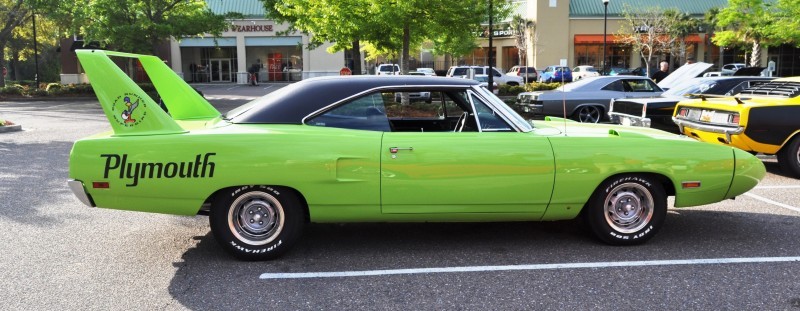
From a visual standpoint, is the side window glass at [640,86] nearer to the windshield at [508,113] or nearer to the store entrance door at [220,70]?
the windshield at [508,113]

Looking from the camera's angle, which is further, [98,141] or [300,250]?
[300,250]

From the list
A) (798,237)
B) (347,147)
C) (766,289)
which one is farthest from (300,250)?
(798,237)

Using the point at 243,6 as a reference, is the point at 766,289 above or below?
below

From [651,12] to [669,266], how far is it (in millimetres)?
46486

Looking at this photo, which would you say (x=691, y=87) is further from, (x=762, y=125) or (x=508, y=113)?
(x=508, y=113)

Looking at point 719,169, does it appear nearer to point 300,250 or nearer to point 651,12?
point 300,250

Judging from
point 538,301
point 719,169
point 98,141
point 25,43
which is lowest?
point 538,301

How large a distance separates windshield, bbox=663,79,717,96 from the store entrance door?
41612mm

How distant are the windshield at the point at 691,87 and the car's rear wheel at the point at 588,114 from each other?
1.76m

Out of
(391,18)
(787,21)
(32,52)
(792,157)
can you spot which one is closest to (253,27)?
(32,52)

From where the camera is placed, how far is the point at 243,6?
47000 mm

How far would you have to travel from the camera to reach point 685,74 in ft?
45.2

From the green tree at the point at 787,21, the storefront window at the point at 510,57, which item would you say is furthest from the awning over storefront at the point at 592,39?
the green tree at the point at 787,21

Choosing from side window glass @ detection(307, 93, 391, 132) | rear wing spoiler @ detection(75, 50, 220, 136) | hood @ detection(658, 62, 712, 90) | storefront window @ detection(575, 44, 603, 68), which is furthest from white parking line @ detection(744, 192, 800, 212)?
storefront window @ detection(575, 44, 603, 68)
